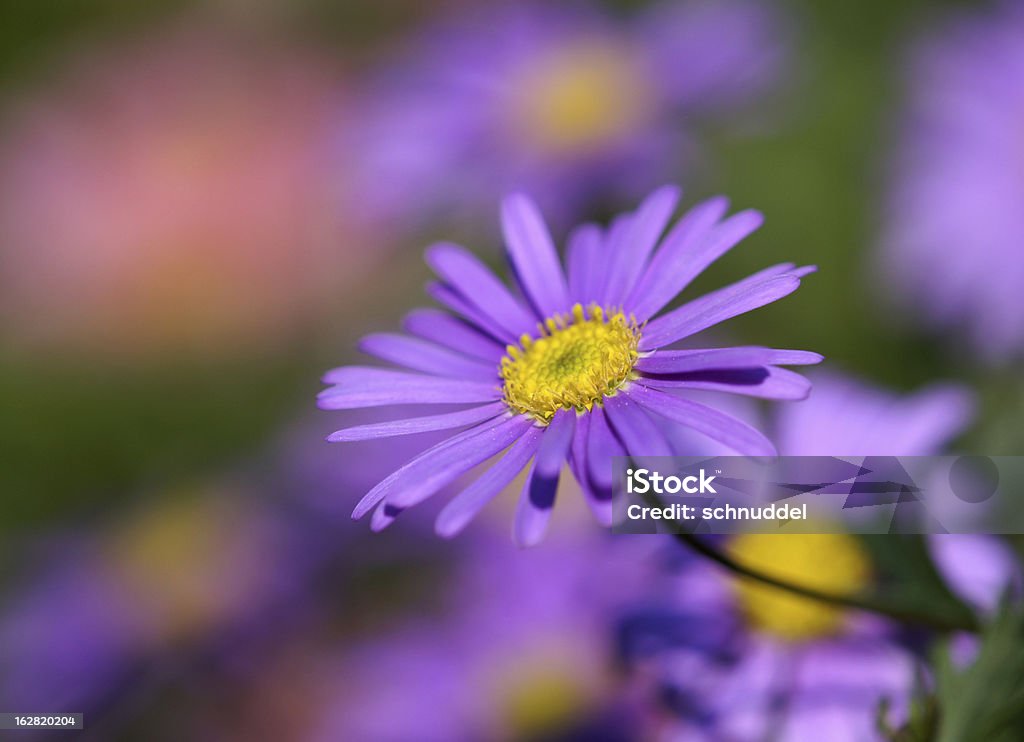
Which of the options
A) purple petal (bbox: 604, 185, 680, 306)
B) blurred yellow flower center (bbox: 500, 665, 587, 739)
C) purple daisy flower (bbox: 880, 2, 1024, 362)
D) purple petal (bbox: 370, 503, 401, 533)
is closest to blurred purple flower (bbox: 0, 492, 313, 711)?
blurred yellow flower center (bbox: 500, 665, 587, 739)

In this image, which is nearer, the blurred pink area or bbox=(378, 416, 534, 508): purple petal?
bbox=(378, 416, 534, 508): purple petal

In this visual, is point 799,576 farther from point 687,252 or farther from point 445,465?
point 445,465

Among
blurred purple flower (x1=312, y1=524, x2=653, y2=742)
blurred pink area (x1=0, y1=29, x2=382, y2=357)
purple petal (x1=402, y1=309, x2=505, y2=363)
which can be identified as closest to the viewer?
purple petal (x1=402, y1=309, x2=505, y2=363)

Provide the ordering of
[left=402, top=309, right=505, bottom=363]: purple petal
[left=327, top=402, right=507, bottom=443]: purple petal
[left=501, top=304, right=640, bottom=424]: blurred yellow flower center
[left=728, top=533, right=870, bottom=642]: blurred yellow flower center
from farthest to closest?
1. [left=728, top=533, right=870, bottom=642]: blurred yellow flower center
2. [left=402, top=309, right=505, bottom=363]: purple petal
3. [left=501, top=304, right=640, bottom=424]: blurred yellow flower center
4. [left=327, top=402, right=507, bottom=443]: purple petal

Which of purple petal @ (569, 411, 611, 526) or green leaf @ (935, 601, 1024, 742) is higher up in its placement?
purple petal @ (569, 411, 611, 526)

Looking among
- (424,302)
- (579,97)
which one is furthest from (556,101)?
(424,302)

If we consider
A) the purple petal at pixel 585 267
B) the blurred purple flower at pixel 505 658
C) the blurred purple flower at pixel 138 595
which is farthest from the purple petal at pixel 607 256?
the blurred purple flower at pixel 138 595

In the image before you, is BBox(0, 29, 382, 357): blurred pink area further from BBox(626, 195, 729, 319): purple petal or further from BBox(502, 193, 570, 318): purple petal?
BBox(626, 195, 729, 319): purple petal
